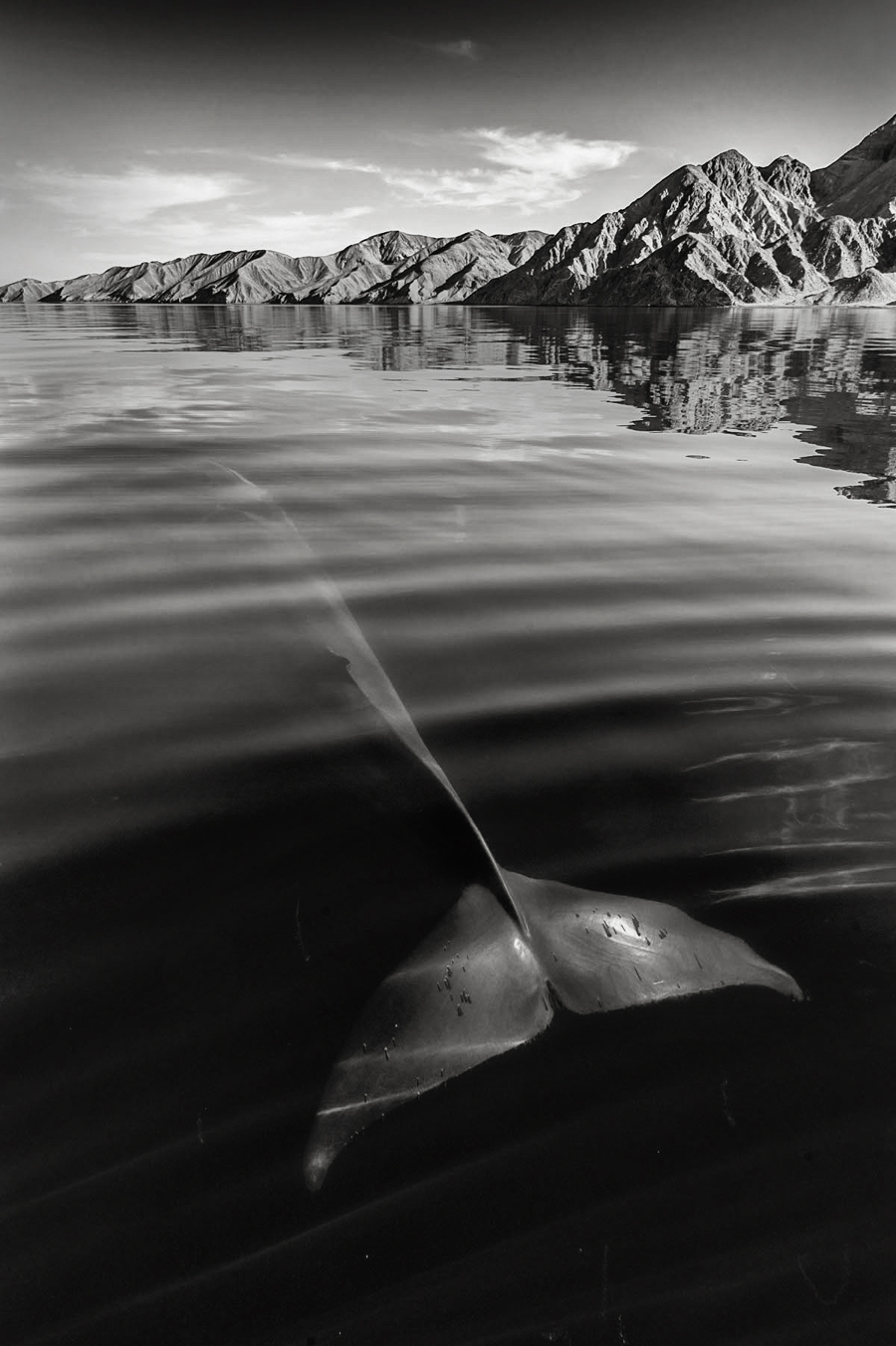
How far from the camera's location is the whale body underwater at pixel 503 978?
231 centimetres

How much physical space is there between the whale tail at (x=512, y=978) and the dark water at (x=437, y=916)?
0.26 feet

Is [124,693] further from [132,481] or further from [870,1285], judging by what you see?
[132,481]

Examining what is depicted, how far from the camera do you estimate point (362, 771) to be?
388cm

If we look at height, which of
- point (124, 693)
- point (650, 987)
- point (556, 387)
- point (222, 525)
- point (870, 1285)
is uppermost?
point (556, 387)

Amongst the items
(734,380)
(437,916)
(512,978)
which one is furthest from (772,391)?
(512,978)

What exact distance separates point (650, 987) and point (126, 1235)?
1711 mm

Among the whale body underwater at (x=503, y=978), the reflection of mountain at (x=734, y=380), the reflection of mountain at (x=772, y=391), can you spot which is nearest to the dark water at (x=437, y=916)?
the whale body underwater at (x=503, y=978)

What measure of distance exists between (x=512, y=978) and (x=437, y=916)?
49cm

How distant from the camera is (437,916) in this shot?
3.00 meters

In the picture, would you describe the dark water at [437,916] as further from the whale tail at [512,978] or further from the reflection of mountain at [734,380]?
the reflection of mountain at [734,380]

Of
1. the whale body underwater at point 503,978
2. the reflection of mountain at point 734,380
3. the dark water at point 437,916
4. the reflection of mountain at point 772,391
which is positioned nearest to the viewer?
the dark water at point 437,916

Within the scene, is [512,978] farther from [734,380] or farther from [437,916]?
[734,380]

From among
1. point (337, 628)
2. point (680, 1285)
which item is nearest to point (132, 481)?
point (337, 628)

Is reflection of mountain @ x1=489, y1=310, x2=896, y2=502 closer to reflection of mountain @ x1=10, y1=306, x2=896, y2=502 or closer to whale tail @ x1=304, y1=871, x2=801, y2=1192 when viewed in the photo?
reflection of mountain @ x1=10, y1=306, x2=896, y2=502
